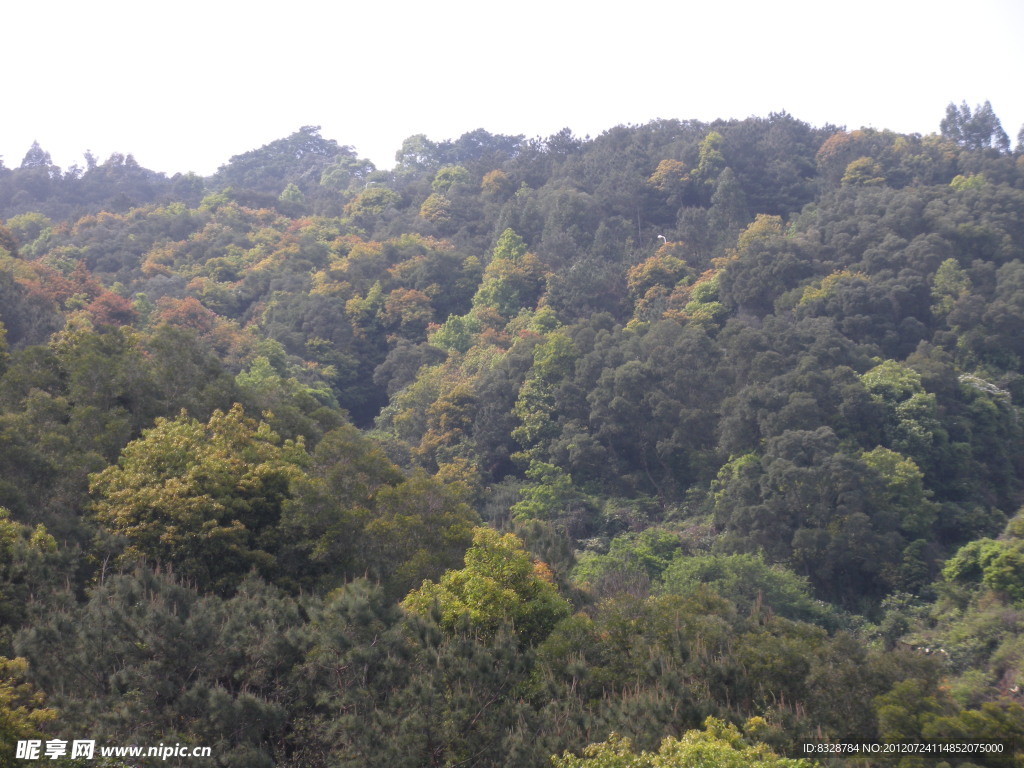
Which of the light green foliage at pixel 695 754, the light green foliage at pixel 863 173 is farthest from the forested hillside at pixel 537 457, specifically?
the light green foliage at pixel 863 173

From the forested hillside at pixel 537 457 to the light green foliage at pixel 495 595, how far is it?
7 centimetres

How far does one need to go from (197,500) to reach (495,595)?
614 centimetres

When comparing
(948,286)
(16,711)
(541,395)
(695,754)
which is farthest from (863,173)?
(16,711)

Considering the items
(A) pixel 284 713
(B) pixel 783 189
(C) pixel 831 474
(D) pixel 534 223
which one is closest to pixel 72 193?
(D) pixel 534 223

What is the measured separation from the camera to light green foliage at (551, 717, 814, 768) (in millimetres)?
10555

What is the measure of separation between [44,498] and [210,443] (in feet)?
11.4

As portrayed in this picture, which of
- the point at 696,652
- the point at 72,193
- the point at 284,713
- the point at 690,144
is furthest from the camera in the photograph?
the point at 72,193

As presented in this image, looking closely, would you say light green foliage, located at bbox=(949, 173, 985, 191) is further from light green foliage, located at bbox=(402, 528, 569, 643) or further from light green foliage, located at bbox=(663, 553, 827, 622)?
light green foliage, located at bbox=(402, 528, 569, 643)

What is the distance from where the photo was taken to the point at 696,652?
1420cm

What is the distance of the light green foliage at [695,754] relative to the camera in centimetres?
1055

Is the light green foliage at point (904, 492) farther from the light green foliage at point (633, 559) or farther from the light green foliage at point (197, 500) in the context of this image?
the light green foliage at point (197, 500)

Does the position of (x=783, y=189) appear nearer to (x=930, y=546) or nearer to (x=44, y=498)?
(x=930, y=546)

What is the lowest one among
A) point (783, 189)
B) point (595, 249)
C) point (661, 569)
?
point (661, 569)

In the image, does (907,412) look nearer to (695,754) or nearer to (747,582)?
(747,582)
